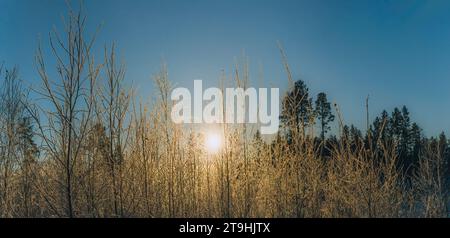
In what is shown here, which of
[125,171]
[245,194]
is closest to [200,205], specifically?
[245,194]

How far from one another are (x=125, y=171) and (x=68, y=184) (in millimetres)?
826

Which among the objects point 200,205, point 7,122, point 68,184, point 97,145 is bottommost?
point 200,205
